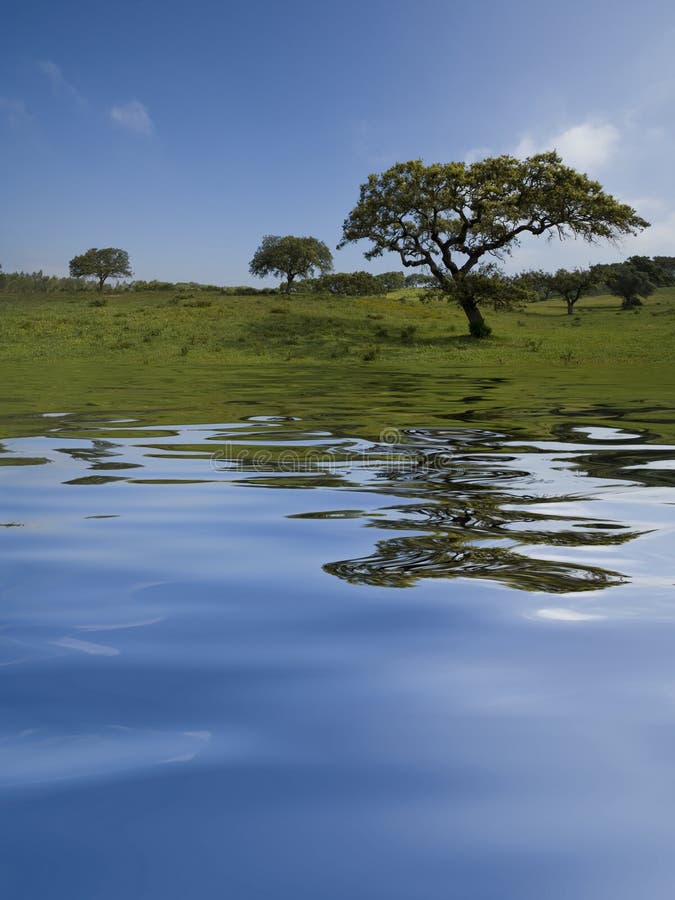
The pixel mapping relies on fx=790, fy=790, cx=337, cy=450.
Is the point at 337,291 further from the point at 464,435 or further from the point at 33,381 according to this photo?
the point at 464,435

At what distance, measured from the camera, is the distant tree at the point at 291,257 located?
2724 inches

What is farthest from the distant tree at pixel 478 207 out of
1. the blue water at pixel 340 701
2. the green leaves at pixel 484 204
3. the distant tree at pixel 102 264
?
the distant tree at pixel 102 264

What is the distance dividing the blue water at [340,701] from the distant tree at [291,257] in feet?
217

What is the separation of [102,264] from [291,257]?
81.9 feet

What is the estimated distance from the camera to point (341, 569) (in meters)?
3.26

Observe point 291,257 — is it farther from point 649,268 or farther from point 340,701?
point 340,701

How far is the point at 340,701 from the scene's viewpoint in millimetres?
2039

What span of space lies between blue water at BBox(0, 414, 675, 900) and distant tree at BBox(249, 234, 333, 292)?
6602 cm

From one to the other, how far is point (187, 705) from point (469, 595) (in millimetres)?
1218

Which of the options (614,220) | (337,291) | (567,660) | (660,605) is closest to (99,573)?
(567,660)

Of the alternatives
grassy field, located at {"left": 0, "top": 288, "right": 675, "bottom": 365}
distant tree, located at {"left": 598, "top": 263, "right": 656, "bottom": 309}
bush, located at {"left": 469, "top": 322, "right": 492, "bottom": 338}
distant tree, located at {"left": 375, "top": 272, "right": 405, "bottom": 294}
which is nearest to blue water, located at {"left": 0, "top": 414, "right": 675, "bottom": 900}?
grassy field, located at {"left": 0, "top": 288, "right": 675, "bottom": 365}

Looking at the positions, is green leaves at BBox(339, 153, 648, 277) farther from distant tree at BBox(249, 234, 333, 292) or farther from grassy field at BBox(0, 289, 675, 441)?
distant tree at BBox(249, 234, 333, 292)

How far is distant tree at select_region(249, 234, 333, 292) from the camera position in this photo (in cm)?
6919

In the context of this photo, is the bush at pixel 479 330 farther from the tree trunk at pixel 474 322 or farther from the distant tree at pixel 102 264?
the distant tree at pixel 102 264
